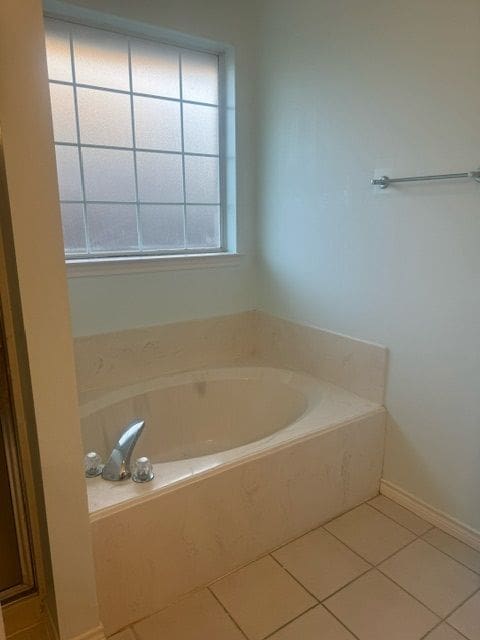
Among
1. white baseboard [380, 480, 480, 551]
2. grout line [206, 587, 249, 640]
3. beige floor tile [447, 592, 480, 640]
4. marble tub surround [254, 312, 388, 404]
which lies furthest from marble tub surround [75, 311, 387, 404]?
grout line [206, 587, 249, 640]

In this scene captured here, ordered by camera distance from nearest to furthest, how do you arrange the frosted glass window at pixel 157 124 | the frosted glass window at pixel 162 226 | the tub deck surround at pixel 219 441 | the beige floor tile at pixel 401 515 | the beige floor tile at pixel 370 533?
the tub deck surround at pixel 219 441 → the beige floor tile at pixel 370 533 → the beige floor tile at pixel 401 515 → the frosted glass window at pixel 157 124 → the frosted glass window at pixel 162 226

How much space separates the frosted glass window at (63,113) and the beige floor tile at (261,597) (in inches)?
79.9

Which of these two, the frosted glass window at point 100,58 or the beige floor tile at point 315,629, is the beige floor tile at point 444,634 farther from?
the frosted glass window at point 100,58

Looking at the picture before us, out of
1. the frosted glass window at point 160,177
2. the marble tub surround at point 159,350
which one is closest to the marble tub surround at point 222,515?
the marble tub surround at point 159,350

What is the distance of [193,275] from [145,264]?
299mm

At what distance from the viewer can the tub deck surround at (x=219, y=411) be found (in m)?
1.89

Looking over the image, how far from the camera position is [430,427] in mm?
1797

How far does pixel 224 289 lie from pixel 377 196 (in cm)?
103

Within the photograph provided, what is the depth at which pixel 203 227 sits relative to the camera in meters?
2.50

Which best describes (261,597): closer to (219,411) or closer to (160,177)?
(219,411)

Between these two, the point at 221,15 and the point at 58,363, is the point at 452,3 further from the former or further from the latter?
the point at 58,363

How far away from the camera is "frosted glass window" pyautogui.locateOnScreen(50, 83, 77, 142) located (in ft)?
6.39

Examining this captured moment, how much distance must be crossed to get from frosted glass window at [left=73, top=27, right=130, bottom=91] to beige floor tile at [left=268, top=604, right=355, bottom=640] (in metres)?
2.39

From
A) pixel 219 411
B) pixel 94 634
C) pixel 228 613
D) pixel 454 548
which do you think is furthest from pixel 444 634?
pixel 219 411
